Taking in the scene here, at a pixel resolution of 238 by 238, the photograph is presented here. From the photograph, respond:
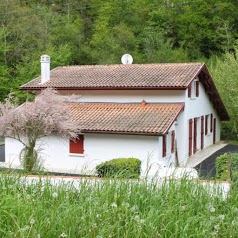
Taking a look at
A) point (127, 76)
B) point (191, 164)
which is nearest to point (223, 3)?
point (127, 76)

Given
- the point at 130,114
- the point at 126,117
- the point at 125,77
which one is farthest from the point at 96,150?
the point at 125,77

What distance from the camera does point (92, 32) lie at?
170 ft

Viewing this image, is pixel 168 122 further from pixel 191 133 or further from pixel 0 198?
pixel 0 198

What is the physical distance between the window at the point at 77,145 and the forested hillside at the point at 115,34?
18052 mm

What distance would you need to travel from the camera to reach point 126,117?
20.7 meters

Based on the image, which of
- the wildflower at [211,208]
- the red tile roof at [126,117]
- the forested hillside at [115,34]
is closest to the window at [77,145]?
the red tile roof at [126,117]

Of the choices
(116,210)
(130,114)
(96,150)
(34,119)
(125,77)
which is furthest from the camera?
(125,77)

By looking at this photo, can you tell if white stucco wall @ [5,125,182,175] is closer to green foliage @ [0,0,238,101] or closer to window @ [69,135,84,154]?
window @ [69,135,84,154]

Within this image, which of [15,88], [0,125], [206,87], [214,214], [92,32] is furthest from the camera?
[92,32]

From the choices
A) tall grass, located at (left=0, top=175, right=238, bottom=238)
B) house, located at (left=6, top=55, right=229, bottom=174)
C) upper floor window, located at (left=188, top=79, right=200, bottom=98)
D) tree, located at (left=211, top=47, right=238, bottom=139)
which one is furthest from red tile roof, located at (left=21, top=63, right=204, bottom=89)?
tall grass, located at (left=0, top=175, right=238, bottom=238)

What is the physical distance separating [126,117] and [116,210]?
15.2 meters

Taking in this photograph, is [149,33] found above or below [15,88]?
above

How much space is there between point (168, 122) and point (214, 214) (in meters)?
13.7

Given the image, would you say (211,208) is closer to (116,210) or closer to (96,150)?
(116,210)
